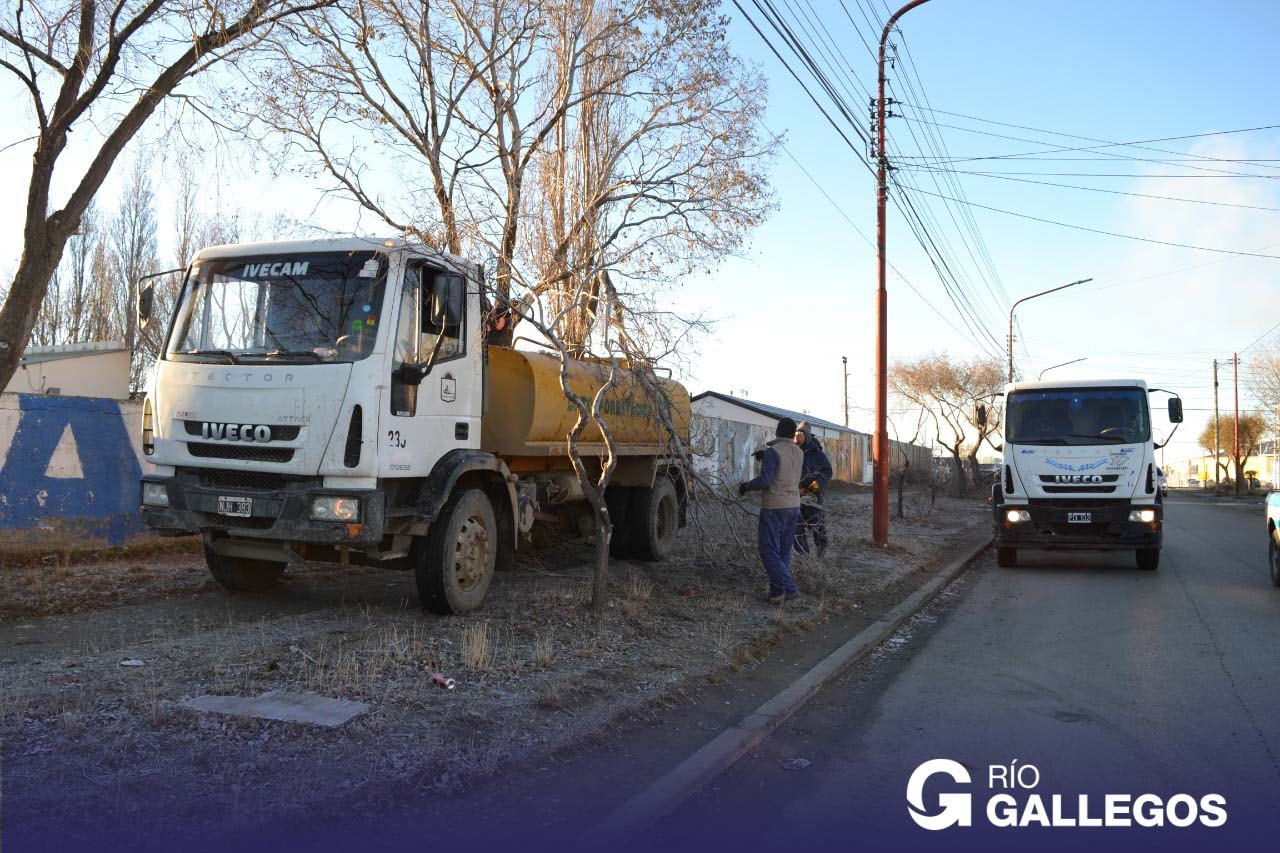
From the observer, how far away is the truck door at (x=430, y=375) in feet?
23.1

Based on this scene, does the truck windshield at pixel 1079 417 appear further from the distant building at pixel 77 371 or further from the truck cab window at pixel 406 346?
the distant building at pixel 77 371

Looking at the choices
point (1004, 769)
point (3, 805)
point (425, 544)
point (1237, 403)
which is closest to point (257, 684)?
point (3, 805)

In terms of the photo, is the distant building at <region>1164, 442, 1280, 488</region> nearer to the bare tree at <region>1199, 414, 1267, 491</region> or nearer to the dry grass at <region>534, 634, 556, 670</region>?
the bare tree at <region>1199, 414, 1267, 491</region>

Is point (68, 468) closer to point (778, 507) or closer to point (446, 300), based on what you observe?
point (446, 300)

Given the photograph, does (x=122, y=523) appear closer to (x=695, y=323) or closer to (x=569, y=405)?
(x=569, y=405)

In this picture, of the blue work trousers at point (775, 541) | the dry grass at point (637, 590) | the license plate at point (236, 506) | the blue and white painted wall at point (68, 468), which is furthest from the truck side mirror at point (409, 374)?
the blue and white painted wall at point (68, 468)

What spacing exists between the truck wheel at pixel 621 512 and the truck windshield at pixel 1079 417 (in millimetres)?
5972

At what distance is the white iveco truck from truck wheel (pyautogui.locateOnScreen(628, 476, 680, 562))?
5112mm

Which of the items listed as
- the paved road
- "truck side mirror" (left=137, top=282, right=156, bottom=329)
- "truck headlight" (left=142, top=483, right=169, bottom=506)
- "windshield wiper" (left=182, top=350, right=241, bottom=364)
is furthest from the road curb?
"truck side mirror" (left=137, top=282, right=156, bottom=329)

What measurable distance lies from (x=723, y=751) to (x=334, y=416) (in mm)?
3661

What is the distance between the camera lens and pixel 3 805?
12.5 feet

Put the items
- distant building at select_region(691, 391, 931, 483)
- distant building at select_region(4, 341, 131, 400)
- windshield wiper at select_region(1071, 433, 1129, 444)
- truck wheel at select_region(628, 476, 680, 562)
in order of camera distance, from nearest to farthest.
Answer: truck wheel at select_region(628, 476, 680, 562)
windshield wiper at select_region(1071, 433, 1129, 444)
distant building at select_region(4, 341, 131, 400)
distant building at select_region(691, 391, 931, 483)

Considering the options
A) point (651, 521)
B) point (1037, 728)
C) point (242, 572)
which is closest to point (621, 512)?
point (651, 521)

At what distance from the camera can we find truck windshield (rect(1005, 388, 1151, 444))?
13422 mm
